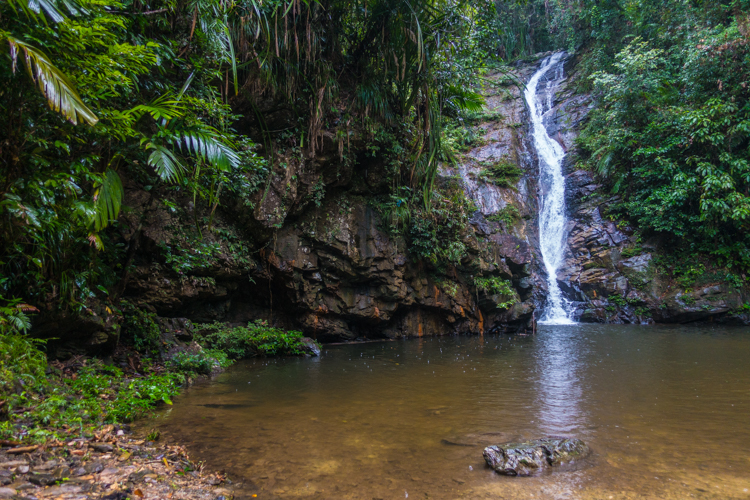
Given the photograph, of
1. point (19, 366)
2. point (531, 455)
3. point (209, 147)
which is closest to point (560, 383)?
point (531, 455)

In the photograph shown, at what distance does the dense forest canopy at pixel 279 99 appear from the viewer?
3283 mm

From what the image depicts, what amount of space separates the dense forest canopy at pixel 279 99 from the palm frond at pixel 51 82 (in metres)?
0.01

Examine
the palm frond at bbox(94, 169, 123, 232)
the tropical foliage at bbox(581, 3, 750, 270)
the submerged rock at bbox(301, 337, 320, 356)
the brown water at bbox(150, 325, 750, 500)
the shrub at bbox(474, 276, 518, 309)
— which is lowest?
the brown water at bbox(150, 325, 750, 500)

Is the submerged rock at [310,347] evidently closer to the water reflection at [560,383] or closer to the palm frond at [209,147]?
the water reflection at [560,383]

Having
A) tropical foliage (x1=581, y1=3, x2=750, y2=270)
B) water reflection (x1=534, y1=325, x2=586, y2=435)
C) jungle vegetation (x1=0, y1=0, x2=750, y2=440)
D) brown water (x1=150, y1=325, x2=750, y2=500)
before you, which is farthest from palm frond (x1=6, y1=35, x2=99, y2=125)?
tropical foliage (x1=581, y1=3, x2=750, y2=270)

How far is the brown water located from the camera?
8.83 ft

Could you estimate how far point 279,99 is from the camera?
7957 millimetres

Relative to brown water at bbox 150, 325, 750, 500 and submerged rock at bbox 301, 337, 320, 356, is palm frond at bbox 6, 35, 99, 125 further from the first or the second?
submerged rock at bbox 301, 337, 320, 356

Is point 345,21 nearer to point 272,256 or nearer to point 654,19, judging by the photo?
point 272,256

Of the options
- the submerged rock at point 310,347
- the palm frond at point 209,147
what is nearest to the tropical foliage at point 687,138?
the submerged rock at point 310,347

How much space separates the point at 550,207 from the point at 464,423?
50.4 ft

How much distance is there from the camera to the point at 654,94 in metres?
14.7

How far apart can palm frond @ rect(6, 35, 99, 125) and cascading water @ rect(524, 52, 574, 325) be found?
14.6 metres

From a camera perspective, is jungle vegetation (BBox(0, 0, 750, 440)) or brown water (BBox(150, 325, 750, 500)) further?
jungle vegetation (BBox(0, 0, 750, 440))
